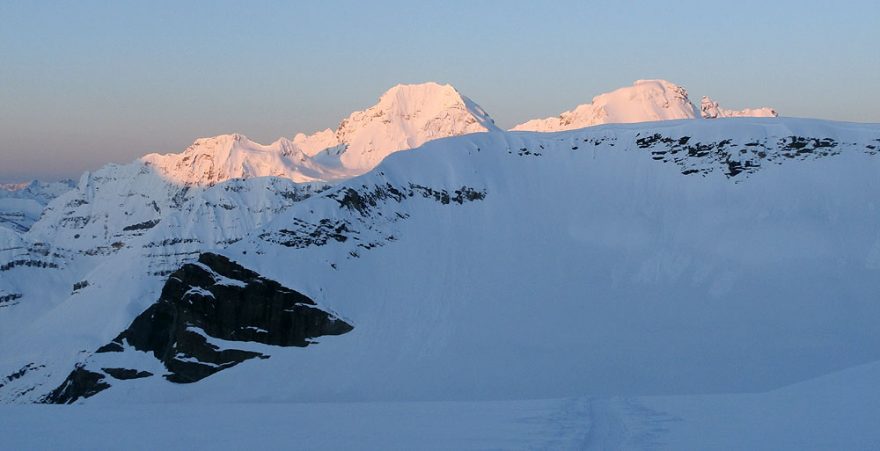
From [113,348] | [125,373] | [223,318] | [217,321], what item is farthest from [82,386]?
[223,318]

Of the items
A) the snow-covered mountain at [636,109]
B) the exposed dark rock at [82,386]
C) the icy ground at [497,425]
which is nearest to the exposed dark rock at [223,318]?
the exposed dark rock at [82,386]

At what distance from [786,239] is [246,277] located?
5681 centimetres

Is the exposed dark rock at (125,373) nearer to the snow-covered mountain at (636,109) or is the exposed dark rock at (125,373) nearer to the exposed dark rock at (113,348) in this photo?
the exposed dark rock at (113,348)

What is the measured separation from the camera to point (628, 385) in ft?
237

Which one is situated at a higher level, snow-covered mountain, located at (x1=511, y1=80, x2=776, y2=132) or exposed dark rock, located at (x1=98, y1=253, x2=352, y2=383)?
snow-covered mountain, located at (x1=511, y1=80, x2=776, y2=132)

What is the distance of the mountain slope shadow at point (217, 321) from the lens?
301 ft

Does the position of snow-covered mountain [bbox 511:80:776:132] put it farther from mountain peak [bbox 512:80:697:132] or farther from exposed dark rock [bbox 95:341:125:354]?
exposed dark rock [bbox 95:341:125:354]

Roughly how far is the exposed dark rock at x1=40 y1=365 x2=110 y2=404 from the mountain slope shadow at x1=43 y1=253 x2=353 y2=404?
0.48 feet

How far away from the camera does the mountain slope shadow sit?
301 feet

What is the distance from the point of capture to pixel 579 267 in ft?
333

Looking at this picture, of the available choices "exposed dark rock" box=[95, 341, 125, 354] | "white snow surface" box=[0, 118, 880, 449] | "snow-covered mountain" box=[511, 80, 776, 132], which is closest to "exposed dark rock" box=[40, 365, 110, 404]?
"white snow surface" box=[0, 118, 880, 449]

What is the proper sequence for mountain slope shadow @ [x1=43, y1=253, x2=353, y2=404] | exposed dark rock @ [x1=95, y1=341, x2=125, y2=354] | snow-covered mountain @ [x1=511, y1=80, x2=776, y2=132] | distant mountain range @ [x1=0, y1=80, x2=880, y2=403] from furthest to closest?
snow-covered mountain @ [x1=511, y1=80, x2=776, y2=132]
exposed dark rock @ [x1=95, y1=341, x2=125, y2=354]
mountain slope shadow @ [x1=43, y1=253, x2=353, y2=404]
distant mountain range @ [x1=0, y1=80, x2=880, y2=403]

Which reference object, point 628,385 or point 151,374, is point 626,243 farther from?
point 151,374

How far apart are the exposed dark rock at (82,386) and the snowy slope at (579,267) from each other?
0.88 metres
